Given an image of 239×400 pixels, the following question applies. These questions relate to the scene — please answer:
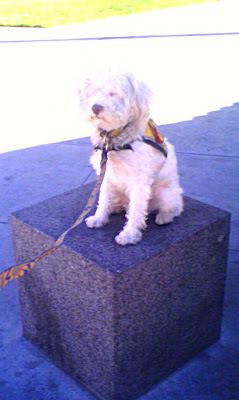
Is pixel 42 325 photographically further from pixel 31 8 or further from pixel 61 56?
pixel 31 8

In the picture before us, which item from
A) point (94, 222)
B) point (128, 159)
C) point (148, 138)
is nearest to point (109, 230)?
point (94, 222)

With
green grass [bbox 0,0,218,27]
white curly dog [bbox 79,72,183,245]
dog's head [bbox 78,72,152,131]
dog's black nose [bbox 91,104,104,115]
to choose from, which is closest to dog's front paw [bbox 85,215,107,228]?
white curly dog [bbox 79,72,183,245]

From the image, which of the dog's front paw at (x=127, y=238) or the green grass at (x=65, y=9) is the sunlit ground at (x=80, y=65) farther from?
the green grass at (x=65, y=9)

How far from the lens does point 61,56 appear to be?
37.2ft

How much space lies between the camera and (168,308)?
9.28 feet

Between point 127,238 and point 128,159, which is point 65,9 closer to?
point 128,159

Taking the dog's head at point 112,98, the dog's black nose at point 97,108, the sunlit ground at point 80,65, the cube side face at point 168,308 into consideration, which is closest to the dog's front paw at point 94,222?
the cube side face at point 168,308

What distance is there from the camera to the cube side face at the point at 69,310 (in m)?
2.59

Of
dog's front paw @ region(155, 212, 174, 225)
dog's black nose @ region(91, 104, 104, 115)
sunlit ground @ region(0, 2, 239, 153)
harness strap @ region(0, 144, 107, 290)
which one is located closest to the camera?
harness strap @ region(0, 144, 107, 290)

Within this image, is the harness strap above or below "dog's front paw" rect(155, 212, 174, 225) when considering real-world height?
above

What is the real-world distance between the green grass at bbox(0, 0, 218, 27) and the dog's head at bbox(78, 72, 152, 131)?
47.6 ft

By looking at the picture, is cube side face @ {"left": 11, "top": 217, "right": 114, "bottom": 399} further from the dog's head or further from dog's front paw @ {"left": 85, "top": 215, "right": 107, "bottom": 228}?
the dog's head

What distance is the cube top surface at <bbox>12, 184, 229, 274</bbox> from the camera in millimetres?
2594

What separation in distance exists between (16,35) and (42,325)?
12717 millimetres
